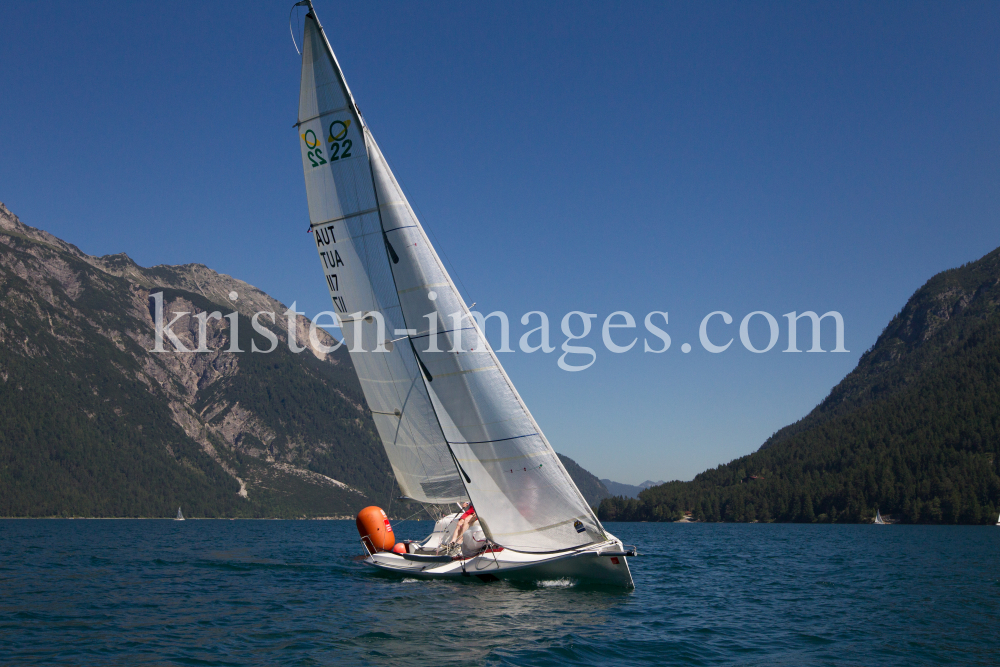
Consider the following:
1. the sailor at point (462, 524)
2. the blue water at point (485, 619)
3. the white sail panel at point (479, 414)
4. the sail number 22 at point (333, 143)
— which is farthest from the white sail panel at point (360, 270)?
the blue water at point (485, 619)

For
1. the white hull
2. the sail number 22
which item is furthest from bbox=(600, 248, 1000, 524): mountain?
the sail number 22

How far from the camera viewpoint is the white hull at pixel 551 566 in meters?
21.4

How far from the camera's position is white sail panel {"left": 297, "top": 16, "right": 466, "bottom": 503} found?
24.6m

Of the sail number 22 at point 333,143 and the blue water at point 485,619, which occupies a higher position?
the sail number 22 at point 333,143

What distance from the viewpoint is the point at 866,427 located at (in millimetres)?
194375

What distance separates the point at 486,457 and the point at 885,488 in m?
152

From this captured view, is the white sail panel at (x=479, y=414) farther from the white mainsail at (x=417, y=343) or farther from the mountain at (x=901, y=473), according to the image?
the mountain at (x=901, y=473)

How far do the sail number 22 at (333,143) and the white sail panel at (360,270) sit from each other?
0.03 metres

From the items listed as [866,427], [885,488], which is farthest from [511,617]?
[866,427]

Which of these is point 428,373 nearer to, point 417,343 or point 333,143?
point 417,343

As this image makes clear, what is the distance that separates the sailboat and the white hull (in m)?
0.05

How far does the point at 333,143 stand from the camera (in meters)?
25.0

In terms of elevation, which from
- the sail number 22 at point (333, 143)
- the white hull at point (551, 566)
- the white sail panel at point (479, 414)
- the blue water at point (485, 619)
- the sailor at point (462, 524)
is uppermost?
the sail number 22 at point (333, 143)

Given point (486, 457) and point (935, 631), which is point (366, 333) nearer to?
point (486, 457)
